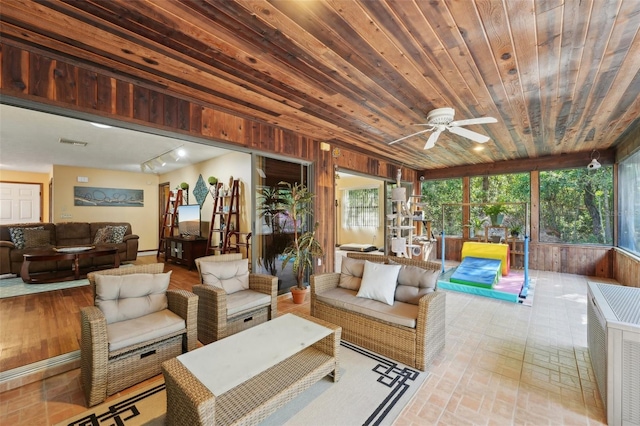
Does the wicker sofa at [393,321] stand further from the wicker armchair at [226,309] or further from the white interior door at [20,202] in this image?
the white interior door at [20,202]

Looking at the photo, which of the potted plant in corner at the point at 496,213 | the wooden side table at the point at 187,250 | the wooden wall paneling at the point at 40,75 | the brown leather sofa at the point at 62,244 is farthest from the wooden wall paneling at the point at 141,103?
the potted plant in corner at the point at 496,213

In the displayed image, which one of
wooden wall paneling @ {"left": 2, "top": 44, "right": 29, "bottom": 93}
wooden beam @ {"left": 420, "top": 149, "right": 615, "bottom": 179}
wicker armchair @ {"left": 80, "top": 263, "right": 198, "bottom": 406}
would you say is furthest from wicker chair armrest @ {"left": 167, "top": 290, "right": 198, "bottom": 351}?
wooden beam @ {"left": 420, "top": 149, "right": 615, "bottom": 179}

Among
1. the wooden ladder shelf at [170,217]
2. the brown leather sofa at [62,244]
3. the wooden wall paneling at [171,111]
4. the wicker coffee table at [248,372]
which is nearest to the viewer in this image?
the wicker coffee table at [248,372]

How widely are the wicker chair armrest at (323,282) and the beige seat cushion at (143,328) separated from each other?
133 cm

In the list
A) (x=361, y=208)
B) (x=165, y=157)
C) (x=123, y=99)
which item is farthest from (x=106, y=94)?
(x=361, y=208)

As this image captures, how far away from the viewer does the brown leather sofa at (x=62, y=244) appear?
4824 millimetres

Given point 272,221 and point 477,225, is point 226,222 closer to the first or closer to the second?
point 272,221

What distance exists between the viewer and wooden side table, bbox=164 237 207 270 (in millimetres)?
5852

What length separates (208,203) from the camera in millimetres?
6461

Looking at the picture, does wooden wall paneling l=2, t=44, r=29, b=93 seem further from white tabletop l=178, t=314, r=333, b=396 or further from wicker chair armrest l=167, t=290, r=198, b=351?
white tabletop l=178, t=314, r=333, b=396

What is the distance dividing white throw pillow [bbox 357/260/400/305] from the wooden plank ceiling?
1915 mm

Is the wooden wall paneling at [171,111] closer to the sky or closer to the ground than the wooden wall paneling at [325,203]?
closer to the sky

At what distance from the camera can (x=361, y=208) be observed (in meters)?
9.52

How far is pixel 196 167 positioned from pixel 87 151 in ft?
6.97
